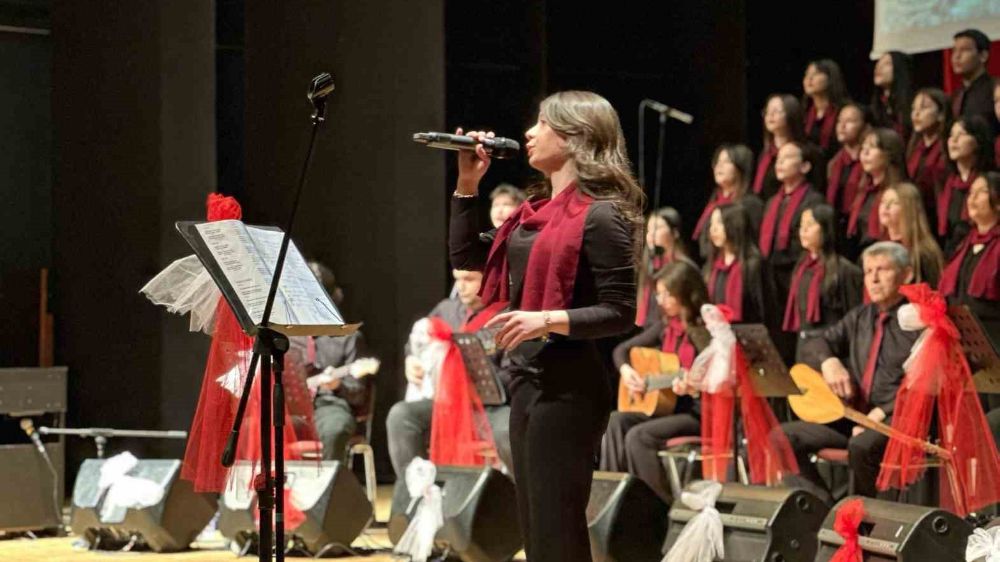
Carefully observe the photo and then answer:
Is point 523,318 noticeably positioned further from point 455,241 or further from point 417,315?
point 417,315

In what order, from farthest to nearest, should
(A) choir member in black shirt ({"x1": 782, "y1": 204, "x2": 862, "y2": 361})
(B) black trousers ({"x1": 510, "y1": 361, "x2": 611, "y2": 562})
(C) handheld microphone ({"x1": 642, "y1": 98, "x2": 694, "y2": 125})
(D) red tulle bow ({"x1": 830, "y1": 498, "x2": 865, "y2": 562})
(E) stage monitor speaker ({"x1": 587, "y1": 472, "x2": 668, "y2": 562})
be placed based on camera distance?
(C) handheld microphone ({"x1": 642, "y1": 98, "x2": 694, "y2": 125})
(A) choir member in black shirt ({"x1": 782, "y1": 204, "x2": 862, "y2": 361})
(E) stage monitor speaker ({"x1": 587, "y1": 472, "x2": 668, "y2": 562})
(D) red tulle bow ({"x1": 830, "y1": 498, "x2": 865, "y2": 562})
(B) black trousers ({"x1": 510, "y1": 361, "x2": 611, "y2": 562})

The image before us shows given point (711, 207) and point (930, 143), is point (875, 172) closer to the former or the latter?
point (930, 143)

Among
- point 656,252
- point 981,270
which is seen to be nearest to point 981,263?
point 981,270

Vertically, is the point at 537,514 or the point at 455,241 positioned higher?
the point at 455,241

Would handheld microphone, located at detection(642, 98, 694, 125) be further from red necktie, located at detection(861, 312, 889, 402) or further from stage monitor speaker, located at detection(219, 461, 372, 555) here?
stage monitor speaker, located at detection(219, 461, 372, 555)

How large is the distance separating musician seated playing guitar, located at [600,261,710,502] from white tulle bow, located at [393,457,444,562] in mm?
1069

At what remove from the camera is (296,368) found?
249 inches

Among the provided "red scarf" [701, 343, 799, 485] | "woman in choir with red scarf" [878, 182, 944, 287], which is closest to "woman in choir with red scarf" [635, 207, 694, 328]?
"woman in choir with red scarf" [878, 182, 944, 287]

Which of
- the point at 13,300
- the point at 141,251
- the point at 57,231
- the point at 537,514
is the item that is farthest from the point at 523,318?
the point at 13,300

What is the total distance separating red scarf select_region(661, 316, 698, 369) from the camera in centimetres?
694

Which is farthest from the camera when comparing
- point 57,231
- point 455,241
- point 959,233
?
point 57,231

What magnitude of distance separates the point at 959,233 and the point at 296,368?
3197mm

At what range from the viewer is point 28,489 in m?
6.99

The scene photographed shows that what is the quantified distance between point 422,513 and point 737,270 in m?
2.35
